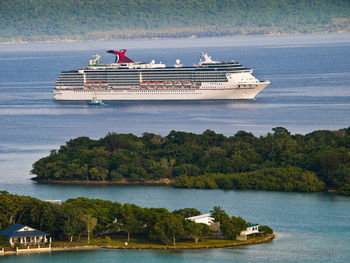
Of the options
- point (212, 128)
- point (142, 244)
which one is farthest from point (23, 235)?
point (212, 128)

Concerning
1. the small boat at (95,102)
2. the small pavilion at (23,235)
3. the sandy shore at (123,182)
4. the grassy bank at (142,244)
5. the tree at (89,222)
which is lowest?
the grassy bank at (142,244)

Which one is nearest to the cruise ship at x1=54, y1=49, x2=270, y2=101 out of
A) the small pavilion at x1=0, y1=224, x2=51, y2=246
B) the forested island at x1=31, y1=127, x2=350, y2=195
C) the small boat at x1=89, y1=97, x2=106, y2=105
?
the small boat at x1=89, y1=97, x2=106, y2=105

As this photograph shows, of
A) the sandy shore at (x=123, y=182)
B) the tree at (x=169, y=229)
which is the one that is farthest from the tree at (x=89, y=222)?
the sandy shore at (x=123, y=182)

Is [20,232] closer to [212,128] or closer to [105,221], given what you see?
[105,221]

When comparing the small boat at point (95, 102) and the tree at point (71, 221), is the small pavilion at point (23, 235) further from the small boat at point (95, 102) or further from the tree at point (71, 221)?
the small boat at point (95, 102)

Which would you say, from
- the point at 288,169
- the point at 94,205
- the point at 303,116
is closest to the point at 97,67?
the point at 303,116

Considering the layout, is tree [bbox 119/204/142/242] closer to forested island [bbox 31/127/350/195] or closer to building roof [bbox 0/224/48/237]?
building roof [bbox 0/224/48/237]
